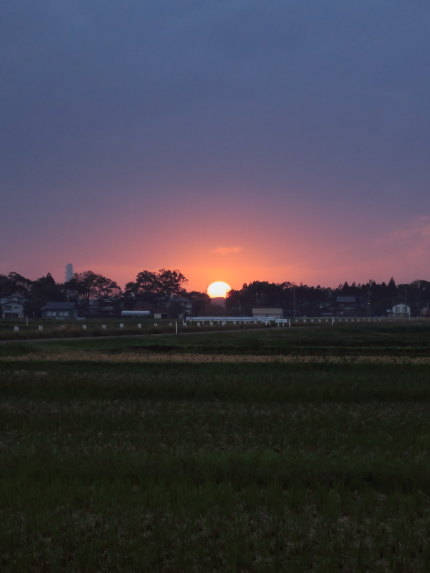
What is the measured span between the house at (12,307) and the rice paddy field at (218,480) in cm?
17801

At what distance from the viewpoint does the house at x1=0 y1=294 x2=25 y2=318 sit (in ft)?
625

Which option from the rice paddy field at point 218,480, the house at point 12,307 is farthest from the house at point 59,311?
the rice paddy field at point 218,480

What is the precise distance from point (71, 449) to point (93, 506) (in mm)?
3974

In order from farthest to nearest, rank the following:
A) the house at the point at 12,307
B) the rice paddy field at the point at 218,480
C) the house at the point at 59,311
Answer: the house at the point at 12,307
the house at the point at 59,311
the rice paddy field at the point at 218,480

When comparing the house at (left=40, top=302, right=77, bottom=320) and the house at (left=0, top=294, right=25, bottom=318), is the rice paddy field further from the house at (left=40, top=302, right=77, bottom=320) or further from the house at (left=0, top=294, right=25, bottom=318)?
the house at (left=0, top=294, right=25, bottom=318)

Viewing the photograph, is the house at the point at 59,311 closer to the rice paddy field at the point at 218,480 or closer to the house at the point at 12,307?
the house at the point at 12,307

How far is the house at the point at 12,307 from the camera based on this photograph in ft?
625

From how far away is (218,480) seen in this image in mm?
10711

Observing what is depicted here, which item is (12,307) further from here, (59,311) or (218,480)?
(218,480)

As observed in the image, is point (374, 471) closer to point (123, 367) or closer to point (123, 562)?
point (123, 562)

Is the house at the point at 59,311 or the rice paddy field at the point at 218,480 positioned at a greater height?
the house at the point at 59,311

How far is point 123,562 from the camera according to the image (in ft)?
23.6

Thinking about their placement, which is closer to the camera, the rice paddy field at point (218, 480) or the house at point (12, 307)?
the rice paddy field at point (218, 480)

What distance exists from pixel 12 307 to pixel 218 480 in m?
194
